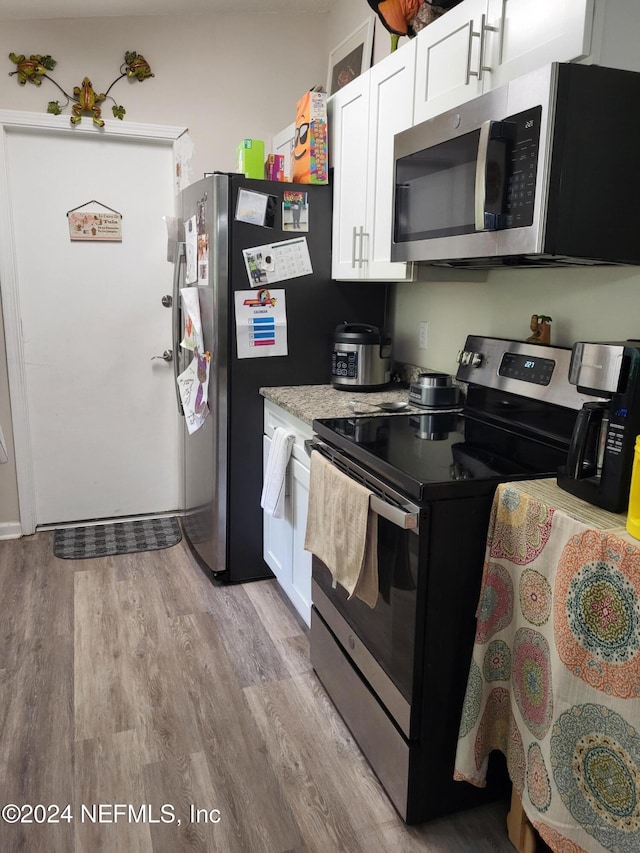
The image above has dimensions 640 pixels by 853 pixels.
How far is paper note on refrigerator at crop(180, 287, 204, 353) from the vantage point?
2805mm

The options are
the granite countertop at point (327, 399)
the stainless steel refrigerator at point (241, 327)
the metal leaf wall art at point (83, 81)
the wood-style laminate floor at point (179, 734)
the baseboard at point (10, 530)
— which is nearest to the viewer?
the wood-style laminate floor at point (179, 734)

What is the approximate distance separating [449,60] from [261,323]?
123cm

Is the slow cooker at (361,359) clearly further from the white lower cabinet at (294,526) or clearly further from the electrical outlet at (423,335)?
the white lower cabinet at (294,526)

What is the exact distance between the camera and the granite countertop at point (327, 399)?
87.4 inches

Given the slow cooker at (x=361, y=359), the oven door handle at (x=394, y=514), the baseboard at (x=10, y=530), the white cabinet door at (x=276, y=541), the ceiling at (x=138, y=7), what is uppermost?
the ceiling at (x=138, y=7)

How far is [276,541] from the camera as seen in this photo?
105 inches

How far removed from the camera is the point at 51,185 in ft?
10.6

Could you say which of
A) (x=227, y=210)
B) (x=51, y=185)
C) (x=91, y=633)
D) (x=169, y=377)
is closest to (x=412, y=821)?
(x=91, y=633)

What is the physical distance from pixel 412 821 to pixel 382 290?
2050 millimetres

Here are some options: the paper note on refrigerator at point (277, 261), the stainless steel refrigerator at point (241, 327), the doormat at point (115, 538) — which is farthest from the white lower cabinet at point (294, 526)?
the doormat at point (115, 538)

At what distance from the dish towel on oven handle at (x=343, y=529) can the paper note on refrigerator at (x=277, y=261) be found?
1.02 metres

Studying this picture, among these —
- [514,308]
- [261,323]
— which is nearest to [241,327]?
[261,323]

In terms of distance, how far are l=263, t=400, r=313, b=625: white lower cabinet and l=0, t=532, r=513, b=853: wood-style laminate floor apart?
0.18 m

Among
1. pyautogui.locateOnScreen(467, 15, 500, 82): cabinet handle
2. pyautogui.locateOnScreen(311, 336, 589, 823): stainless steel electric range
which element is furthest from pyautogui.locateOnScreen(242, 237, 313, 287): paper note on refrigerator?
pyautogui.locateOnScreen(467, 15, 500, 82): cabinet handle
